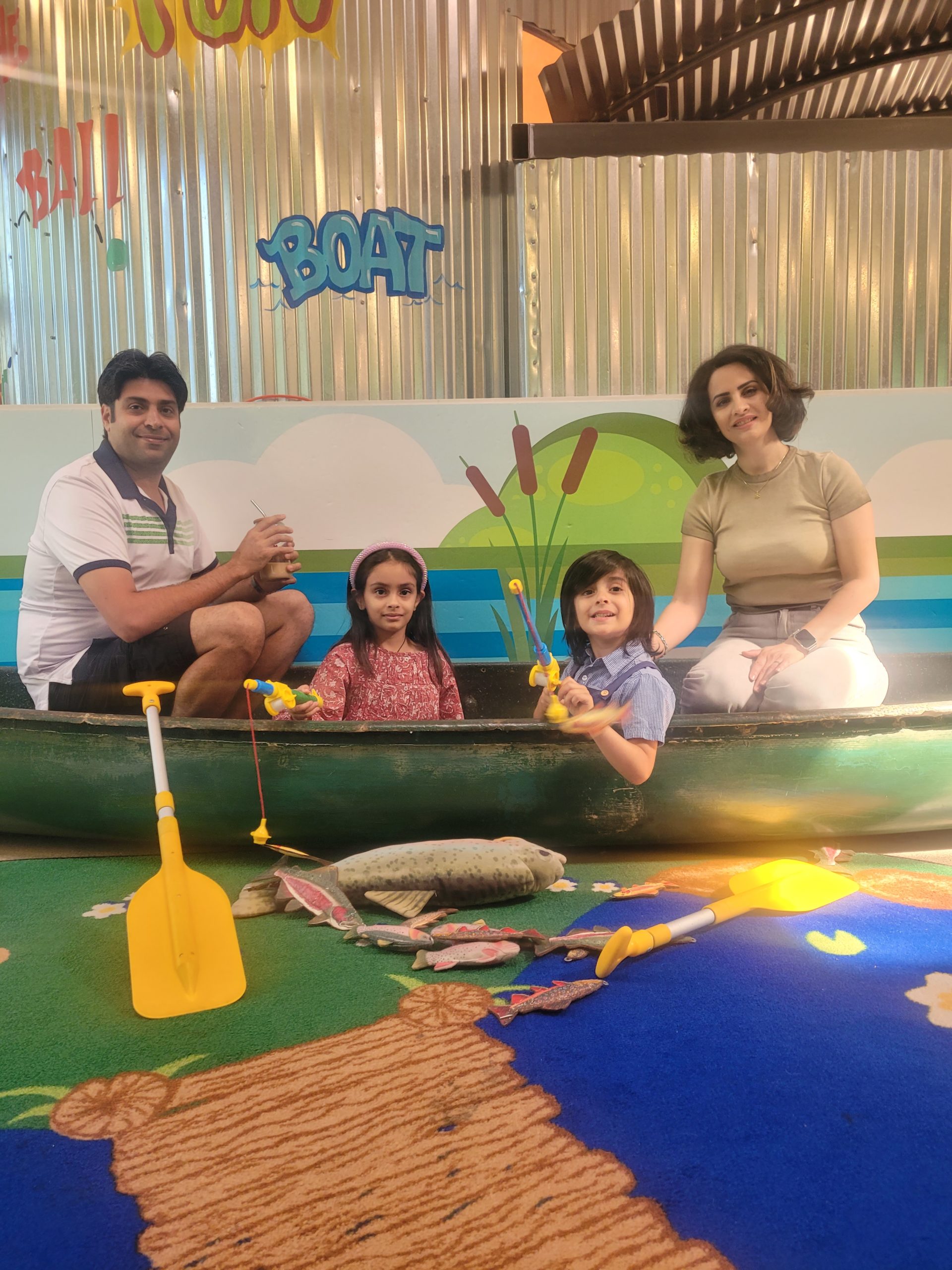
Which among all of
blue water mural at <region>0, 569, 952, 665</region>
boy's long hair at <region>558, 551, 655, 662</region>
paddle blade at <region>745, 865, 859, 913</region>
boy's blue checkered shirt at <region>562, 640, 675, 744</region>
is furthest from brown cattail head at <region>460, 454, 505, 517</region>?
paddle blade at <region>745, 865, 859, 913</region>

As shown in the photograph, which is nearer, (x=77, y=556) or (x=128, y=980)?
(x=128, y=980)

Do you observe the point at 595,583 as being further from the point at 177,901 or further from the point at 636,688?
the point at 177,901

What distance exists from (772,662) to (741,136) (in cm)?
199

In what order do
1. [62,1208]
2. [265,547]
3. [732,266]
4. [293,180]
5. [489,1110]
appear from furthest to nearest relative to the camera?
1. [293,180]
2. [732,266]
3. [265,547]
4. [489,1110]
5. [62,1208]

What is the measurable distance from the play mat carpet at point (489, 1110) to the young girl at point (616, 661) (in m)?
0.38

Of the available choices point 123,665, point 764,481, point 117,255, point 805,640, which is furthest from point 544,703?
point 117,255

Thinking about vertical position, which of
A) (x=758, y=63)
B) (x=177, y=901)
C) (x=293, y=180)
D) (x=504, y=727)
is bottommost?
(x=177, y=901)

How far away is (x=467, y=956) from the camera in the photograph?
157cm

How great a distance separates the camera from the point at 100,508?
235cm

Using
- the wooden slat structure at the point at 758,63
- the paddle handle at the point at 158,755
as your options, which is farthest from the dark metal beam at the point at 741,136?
the paddle handle at the point at 158,755

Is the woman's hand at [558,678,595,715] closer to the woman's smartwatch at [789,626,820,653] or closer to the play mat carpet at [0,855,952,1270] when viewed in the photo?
the play mat carpet at [0,855,952,1270]

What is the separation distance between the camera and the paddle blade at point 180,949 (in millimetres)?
1452

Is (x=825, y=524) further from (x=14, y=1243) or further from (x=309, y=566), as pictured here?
(x=14, y=1243)

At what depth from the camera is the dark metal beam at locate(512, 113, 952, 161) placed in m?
3.12
